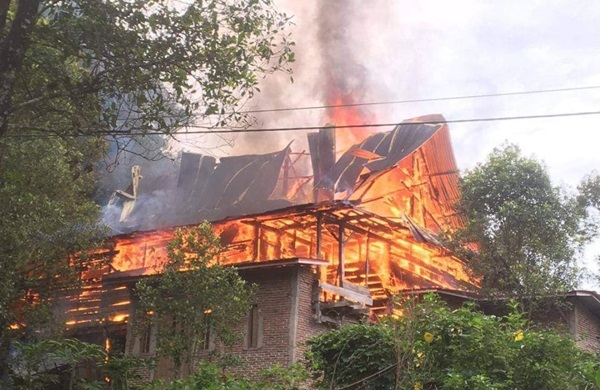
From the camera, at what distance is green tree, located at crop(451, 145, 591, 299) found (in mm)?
20062

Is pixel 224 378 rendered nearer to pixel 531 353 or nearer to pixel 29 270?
pixel 531 353

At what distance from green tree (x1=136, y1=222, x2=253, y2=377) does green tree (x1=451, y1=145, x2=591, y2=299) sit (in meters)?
8.39

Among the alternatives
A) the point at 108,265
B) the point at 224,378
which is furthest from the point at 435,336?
the point at 108,265

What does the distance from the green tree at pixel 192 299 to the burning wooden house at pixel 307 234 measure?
3.19m

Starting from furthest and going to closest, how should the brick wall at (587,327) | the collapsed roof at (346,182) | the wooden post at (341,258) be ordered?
the collapsed roof at (346,182)
the wooden post at (341,258)
the brick wall at (587,327)

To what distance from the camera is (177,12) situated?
32.7ft

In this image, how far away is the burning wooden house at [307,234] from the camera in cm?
1975

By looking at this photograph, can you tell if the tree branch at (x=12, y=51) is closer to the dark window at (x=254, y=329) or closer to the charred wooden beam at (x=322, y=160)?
the dark window at (x=254, y=329)

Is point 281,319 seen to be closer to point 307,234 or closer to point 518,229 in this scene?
point 307,234

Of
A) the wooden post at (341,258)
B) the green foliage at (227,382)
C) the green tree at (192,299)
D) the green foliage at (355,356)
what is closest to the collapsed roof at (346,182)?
Answer: the wooden post at (341,258)

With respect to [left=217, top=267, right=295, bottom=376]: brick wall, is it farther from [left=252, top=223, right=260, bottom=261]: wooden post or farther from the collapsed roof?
the collapsed roof

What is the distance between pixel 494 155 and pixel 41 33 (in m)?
16.2

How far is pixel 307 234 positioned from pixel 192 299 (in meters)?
9.31

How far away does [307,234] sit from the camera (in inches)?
961
